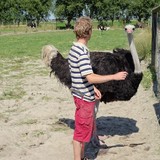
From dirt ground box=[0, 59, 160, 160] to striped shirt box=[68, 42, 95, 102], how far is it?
0.95m

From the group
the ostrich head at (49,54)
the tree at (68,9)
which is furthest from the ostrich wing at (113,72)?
the tree at (68,9)

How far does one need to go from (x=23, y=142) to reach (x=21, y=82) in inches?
157

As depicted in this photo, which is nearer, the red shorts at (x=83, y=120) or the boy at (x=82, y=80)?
the boy at (x=82, y=80)

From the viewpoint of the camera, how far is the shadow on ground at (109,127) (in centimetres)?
463

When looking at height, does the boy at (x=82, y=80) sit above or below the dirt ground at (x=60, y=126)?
above

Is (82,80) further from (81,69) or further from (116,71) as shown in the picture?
(116,71)

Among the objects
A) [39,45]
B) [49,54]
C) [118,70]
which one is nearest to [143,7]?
[39,45]

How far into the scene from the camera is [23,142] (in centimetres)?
482

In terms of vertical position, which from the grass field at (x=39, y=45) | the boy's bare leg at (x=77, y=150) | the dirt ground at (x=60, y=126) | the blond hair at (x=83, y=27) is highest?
the blond hair at (x=83, y=27)

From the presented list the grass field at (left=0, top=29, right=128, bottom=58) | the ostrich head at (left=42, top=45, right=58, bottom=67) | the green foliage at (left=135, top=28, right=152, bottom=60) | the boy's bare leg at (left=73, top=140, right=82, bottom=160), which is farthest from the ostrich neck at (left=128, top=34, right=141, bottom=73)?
the grass field at (left=0, top=29, right=128, bottom=58)

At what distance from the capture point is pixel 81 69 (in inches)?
135

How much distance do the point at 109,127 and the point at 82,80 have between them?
1920 mm

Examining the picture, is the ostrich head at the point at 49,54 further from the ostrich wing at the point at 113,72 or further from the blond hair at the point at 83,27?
the blond hair at the point at 83,27

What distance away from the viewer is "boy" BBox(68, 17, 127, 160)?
3.42 metres
